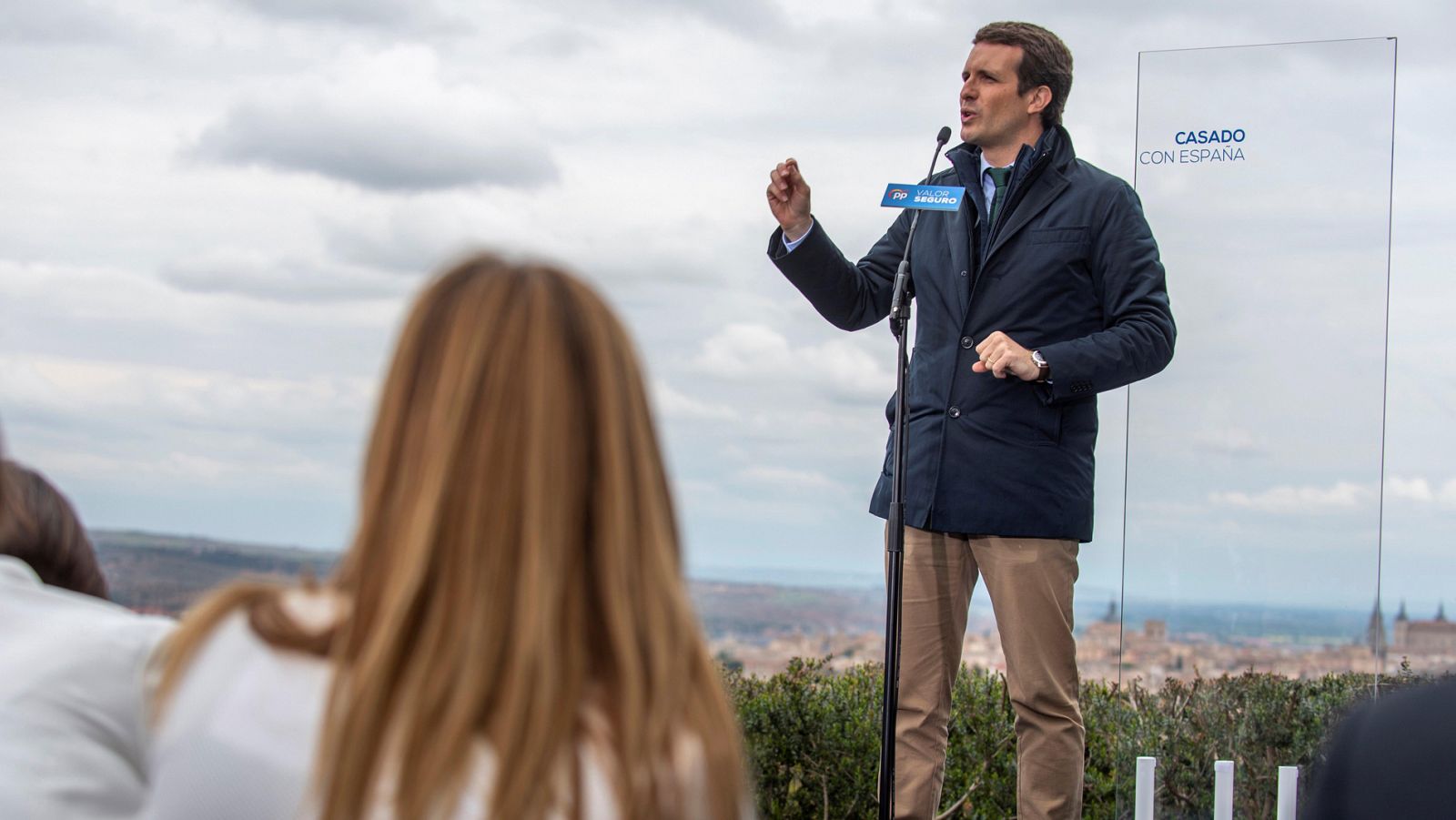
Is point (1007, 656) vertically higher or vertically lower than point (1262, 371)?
lower

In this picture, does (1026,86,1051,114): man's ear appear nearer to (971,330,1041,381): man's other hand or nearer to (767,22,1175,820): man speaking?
(767,22,1175,820): man speaking

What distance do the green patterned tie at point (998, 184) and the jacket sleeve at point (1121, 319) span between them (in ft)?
0.70

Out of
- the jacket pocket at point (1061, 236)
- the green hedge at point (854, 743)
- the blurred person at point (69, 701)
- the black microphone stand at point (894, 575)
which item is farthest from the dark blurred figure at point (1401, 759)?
the green hedge at point (854, 743)

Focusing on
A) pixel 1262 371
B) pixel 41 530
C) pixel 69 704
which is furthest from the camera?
pixel 1262 371

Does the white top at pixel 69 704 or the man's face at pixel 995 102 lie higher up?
the man's face at pixel 995 102

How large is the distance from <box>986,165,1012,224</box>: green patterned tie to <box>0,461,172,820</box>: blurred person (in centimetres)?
222

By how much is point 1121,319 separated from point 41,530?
2.16 meters

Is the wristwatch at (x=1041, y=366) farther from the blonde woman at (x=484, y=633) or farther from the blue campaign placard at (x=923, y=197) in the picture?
the blonde woman at (x=484, y=633)

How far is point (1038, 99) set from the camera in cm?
311

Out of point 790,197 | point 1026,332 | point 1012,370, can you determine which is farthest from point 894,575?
point 790,197

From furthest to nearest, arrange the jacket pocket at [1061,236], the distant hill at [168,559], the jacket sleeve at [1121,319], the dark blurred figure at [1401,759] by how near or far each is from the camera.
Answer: the distant hill at [168,559] < the jacket pocket at [1061,236] < the jacket sleeve at [1121,319] < the dark blurred figure at [1401,759]

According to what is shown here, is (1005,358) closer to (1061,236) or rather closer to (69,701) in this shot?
(1061,236)

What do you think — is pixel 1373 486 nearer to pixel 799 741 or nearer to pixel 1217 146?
pixel 1217 146

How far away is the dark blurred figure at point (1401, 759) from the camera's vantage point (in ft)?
2.80
